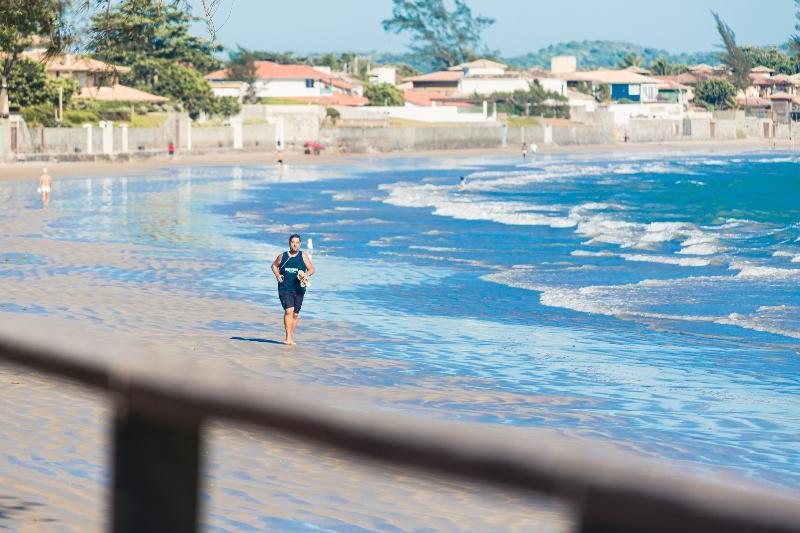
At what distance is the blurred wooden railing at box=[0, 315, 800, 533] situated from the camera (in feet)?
3.63

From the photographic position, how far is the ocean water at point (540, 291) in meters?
13.2

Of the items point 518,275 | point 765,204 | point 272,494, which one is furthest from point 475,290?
point 765,204

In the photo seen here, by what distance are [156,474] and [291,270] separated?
47.2 ft

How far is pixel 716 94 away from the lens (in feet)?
518

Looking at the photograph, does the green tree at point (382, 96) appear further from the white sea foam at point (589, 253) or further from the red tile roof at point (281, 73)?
the white sea foam at point (589, 253)

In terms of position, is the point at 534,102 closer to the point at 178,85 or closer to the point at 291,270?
the point at 178,85

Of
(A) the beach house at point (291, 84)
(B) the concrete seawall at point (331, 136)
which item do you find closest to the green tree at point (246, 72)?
(A) the beach house at point (291, 84)

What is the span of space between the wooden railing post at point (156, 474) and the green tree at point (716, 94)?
6354 inches

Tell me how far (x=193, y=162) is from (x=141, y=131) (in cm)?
375

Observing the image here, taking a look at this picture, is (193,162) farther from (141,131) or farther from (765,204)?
(765,204)

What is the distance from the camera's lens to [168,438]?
1.57 m

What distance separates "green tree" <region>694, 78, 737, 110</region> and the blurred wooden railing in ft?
→ 529

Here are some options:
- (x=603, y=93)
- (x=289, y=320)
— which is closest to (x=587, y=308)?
(x=289, y=320)

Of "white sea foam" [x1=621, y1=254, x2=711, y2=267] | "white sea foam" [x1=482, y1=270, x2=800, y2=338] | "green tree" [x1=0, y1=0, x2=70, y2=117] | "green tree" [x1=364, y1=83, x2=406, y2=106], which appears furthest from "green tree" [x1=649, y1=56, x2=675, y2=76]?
"green tree" [x1=0, y1=0, x2=70, y2=117]
